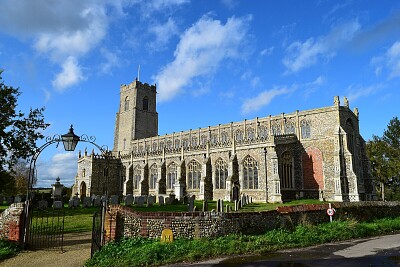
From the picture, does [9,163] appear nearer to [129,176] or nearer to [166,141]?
[129,176]

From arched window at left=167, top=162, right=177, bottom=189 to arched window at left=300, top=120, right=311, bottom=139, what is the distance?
1612 cm

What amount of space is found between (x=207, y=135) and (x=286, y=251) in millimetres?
35938

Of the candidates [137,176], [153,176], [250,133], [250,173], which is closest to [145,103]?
[137,176]

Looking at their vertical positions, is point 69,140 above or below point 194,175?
above

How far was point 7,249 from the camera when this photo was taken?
9914 mm

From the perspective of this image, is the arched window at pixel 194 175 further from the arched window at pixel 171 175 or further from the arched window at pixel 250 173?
the arched window at pixel 250 173

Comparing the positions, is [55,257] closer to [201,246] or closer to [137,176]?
[201,246]

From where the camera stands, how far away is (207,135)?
45.9 meters

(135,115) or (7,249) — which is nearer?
(7,249)

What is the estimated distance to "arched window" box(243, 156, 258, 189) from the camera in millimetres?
30281

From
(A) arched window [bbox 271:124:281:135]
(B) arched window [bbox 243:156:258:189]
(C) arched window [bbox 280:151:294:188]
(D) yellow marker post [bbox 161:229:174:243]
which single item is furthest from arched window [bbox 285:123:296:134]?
(D) yellow marker post [bbox 161:229:174:243]

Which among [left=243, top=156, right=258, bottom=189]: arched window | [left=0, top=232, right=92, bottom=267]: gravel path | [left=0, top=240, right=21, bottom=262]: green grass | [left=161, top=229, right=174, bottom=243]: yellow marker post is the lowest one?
[left=0, top=232, right=92, bottom=267]: gravel path

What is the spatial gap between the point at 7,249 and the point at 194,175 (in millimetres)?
26536

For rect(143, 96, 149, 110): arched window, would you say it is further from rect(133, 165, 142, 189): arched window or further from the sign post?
the sign post
